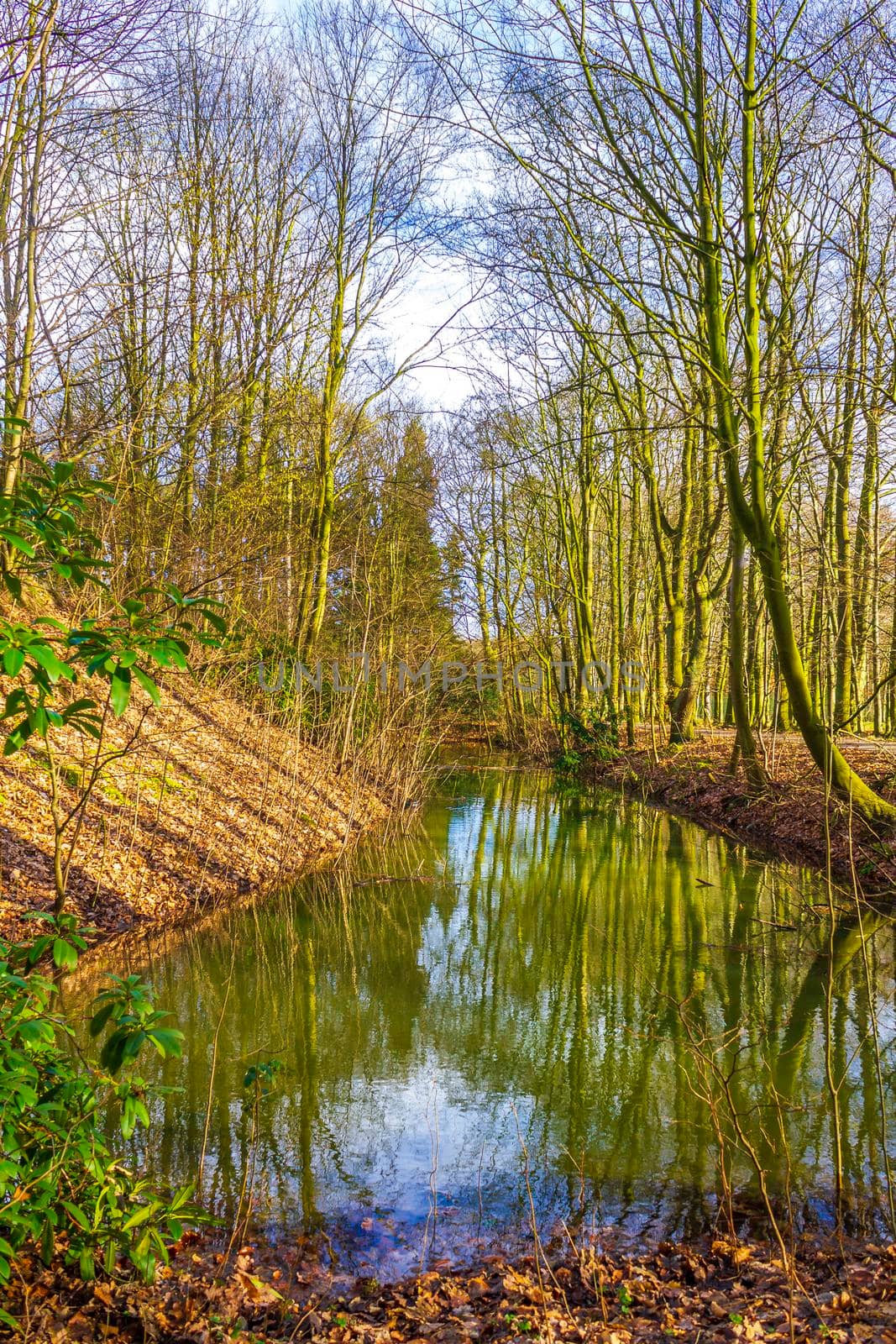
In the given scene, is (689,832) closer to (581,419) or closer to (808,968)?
(808,968)

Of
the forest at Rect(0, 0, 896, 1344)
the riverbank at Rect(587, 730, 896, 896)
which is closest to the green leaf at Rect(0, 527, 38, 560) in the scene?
the forest at Rect(0, 0, 896, 1344)

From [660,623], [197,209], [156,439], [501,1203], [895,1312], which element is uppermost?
[197,209]

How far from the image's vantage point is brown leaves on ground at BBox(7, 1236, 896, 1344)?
281 cm

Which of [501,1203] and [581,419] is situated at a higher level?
[581,419]

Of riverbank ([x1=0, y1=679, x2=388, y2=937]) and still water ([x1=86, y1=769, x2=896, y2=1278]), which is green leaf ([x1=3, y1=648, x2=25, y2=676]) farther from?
riverbank ([x1=0, y1=679, x2=388, y2=937])

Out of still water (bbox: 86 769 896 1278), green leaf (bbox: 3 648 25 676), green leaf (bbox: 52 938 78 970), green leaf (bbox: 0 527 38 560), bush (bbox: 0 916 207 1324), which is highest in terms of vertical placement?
green leaf (bbox: 0 527 38 560)

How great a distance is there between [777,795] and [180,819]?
24.8ft

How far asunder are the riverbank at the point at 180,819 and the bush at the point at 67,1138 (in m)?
1.95

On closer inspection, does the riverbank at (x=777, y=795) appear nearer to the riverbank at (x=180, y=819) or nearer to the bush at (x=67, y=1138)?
the riverbank at (x=180, y=819)

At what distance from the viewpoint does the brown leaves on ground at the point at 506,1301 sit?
281cm

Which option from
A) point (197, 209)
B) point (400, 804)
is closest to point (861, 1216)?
point (400, 804)

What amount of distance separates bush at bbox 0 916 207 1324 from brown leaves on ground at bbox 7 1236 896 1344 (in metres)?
0.16

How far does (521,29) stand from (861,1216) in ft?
28.1

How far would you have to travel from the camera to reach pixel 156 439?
463 inches
